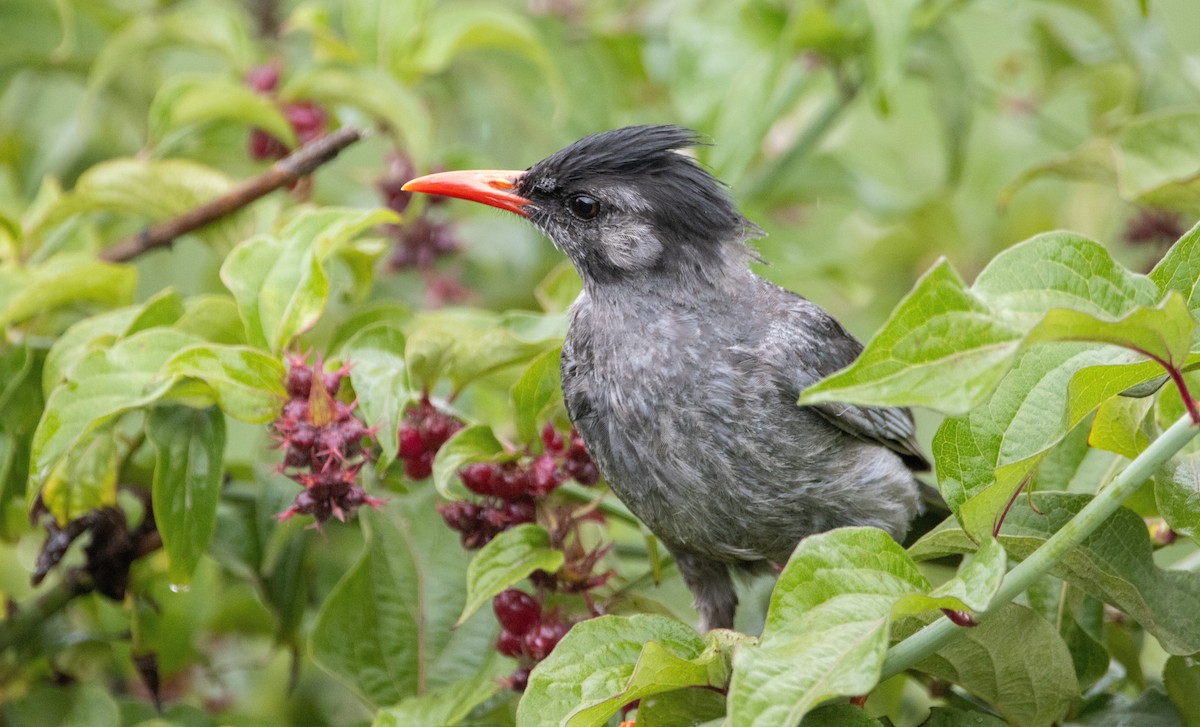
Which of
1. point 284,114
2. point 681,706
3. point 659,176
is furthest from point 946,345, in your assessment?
point 284,114

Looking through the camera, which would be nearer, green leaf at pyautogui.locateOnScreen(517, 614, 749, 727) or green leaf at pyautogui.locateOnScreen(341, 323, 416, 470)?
green leaf at pyautogui.locateOnScreen(517, 614, 749, 727)

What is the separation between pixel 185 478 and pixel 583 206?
112 cm

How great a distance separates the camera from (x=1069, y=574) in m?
1.98

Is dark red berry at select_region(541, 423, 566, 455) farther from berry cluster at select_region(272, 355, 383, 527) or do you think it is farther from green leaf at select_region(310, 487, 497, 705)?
berry cluster at select_region(272, 355, 383, 527)

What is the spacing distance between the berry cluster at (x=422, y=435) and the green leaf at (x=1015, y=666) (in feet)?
3.51

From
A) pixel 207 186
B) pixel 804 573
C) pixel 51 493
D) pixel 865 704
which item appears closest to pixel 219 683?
pixel 51 493

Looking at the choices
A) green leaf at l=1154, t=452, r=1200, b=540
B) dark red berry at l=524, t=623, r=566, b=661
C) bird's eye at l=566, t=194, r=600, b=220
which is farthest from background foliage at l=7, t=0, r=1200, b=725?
bird's eye at l=566, t=194, r=600, b=220

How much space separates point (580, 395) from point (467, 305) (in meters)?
1.23

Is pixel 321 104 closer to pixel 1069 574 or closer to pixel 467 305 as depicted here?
pixel 467 305

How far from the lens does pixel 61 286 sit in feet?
8.61

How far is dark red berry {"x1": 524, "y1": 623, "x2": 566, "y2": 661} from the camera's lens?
7.70 feet

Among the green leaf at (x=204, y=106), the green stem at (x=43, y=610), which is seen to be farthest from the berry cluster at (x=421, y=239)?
the green stem at (x=43, y=610)

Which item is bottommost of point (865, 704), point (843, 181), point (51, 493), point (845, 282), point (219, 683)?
point (219, 683)

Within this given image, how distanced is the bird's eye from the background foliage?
273mm
